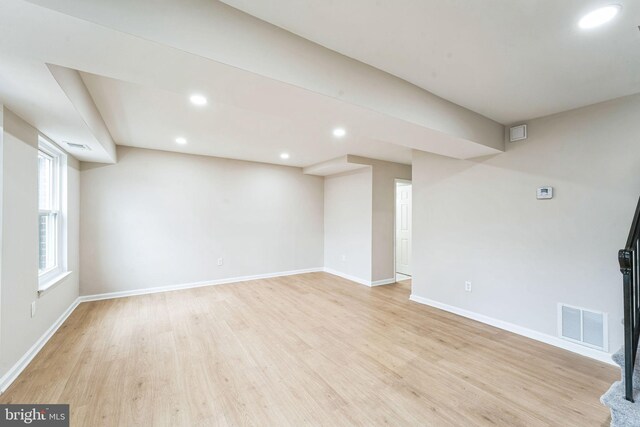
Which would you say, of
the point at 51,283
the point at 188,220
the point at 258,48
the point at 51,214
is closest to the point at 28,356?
the point at 51,283

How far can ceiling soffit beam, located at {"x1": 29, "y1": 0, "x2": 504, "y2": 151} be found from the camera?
1233mm

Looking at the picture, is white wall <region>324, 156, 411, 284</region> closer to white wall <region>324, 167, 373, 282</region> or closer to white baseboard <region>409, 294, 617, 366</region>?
white wall <region>324, 167, 373, 282</region>

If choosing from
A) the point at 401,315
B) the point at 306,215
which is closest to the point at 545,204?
the point at 401,315

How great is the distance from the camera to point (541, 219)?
288cm

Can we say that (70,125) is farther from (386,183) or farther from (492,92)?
(386,183)

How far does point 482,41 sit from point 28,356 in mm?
4455

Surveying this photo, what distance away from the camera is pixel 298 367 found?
2344 millimetres

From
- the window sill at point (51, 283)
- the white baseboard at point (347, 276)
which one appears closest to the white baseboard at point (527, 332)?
the white baseboard at point (347, 276)

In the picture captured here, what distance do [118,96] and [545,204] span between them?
4.43 meters

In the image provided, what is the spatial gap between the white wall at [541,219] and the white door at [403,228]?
2174mm

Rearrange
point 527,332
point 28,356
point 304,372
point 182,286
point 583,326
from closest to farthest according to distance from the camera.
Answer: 1. point 304,372
2. point 28,356
3. point 583,326
4. point 527,332
5. point 182,286

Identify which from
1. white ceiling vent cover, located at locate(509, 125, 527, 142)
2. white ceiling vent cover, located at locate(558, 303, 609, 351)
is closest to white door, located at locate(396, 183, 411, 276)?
white ceiling vent cover, located at locate(509, 125, 527, 142)

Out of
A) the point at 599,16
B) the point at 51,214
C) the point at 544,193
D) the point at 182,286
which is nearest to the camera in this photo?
the point at 599,16

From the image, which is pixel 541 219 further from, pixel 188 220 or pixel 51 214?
pixel 51 214
